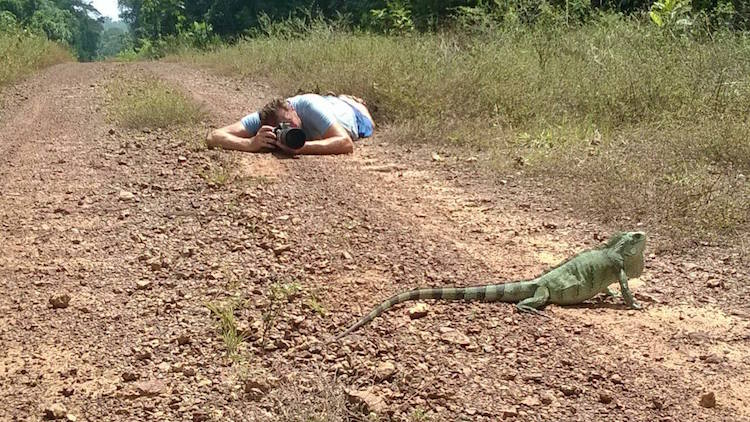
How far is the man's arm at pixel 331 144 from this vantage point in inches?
239

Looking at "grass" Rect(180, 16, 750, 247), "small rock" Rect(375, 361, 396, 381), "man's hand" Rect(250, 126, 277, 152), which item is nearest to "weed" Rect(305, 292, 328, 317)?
"small rock" Rect(375, 361, 396, 381)

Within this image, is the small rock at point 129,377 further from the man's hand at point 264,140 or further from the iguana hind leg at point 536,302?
the man's hand at point 264,140

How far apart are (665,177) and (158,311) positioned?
334cm

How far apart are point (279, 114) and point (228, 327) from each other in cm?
330

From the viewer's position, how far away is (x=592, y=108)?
6844 millimetres

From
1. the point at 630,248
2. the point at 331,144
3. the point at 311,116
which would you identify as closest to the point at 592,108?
the point at 331,144

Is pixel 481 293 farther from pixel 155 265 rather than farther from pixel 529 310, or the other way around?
pixel 155 265

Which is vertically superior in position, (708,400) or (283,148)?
(283,148)

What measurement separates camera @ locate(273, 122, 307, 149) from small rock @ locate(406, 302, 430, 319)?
3002 millimetres

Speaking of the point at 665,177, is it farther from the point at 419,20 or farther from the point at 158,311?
the point at 419,20

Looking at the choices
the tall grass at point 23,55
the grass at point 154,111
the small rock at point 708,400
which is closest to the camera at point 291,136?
the grass at point 154,111

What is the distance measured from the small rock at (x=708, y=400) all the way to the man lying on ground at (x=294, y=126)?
403cm

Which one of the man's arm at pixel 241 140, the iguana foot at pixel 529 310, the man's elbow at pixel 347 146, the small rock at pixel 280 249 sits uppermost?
the man's arm at pixel 241 140

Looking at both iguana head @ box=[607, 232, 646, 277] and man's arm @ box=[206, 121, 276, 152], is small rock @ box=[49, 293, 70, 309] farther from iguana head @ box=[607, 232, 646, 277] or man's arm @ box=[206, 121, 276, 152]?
man's arm @ box=[206, 121, 276, 152]
